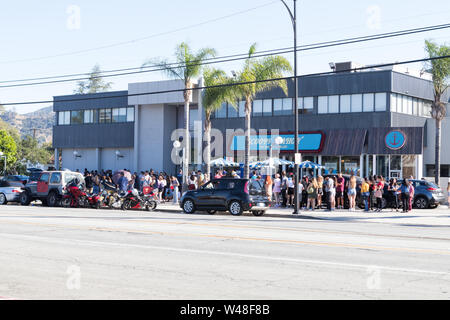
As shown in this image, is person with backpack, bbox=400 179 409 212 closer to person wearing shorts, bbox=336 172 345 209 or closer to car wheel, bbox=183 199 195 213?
person wearing shorts, bbox=336 172 345 209

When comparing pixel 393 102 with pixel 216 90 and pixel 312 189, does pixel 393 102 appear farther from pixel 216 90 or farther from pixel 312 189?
pixel 312 189

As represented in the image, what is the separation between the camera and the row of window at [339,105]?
39062mm

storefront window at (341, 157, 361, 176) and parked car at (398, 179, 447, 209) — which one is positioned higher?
storefront window at (341, 157, 361, 176)

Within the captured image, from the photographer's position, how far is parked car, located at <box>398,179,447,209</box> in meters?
28.5

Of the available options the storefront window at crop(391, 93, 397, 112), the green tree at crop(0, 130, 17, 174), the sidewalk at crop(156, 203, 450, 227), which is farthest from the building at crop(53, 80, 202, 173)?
the sidewalk at crop(156, 203, 450, 227)

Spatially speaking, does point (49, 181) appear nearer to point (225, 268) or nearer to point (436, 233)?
point (436, 233)

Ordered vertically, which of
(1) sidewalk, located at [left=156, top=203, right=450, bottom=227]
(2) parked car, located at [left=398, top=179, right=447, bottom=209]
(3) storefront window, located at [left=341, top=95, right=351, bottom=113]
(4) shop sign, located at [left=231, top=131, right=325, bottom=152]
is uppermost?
(3) storefront window, located at [left=341, top=95, right=351, bottom=113]

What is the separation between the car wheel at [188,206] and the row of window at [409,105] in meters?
19.9

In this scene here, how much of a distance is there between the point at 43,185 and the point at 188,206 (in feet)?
29.8

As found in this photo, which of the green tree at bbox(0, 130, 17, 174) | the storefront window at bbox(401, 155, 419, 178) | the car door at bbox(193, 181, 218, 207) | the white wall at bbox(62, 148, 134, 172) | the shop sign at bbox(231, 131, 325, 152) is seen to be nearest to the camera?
the car door at bbox(193, 181, 218, 207)

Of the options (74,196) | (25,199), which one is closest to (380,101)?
(74,196)

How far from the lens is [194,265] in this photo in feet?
31.8
